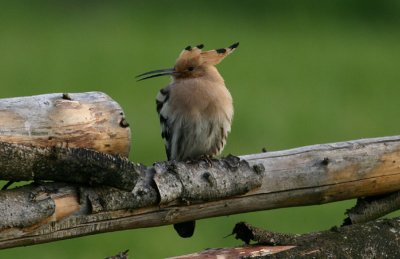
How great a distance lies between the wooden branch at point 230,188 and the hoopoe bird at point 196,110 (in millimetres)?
653

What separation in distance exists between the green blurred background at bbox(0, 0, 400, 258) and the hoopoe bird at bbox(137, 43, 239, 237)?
142 inches

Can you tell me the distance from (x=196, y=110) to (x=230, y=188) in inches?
33.2

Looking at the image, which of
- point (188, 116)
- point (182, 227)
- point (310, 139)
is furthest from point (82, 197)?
point (310, 139)

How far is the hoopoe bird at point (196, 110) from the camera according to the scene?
4762mm

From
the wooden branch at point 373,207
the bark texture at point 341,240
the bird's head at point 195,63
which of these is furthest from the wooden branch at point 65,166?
the bird's head at point 195,63

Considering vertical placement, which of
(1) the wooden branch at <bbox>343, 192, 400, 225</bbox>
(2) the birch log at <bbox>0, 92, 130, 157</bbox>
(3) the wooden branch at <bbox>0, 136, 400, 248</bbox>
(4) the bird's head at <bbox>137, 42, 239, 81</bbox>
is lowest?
(1) the wooden branch at <bbox>343, 192, 400, 225</bbox>

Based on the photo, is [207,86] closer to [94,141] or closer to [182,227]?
[182,227]

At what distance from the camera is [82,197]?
3.66 meters

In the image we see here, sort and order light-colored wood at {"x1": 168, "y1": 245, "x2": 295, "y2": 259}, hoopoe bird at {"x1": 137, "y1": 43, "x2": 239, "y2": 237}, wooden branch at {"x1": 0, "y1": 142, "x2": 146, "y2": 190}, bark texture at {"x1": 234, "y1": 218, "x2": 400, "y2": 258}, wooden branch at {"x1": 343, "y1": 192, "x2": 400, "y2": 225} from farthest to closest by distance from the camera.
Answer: hoopoe bird at {"x1": 137, "y1": 43, "x2": 239, "y2": 237} < wooden branch at {"x1": 343, "y1": 192, "x2": 400, "y2": 225} < bark texture at {"x1": 234, "y1": 218, "x2": 400, "y2": 258} < light-colored wood at {"x1": 168, "y1": 245, "x2": 295, "y2": 259} < wooden branch at {"x1": 0, "y1": 142, "x2": 146, "y2": 190}

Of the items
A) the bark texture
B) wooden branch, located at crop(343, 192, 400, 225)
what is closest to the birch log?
the bark texture

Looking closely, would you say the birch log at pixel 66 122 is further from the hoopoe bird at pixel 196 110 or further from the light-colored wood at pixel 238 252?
the hoopoe bird at pixel 196 110

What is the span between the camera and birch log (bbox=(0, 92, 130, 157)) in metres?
3.56

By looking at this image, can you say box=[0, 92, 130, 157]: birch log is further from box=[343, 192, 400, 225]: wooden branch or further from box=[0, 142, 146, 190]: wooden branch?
box=[343, 192, 400, 225]: wooden branch

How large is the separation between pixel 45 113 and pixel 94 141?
17cm
